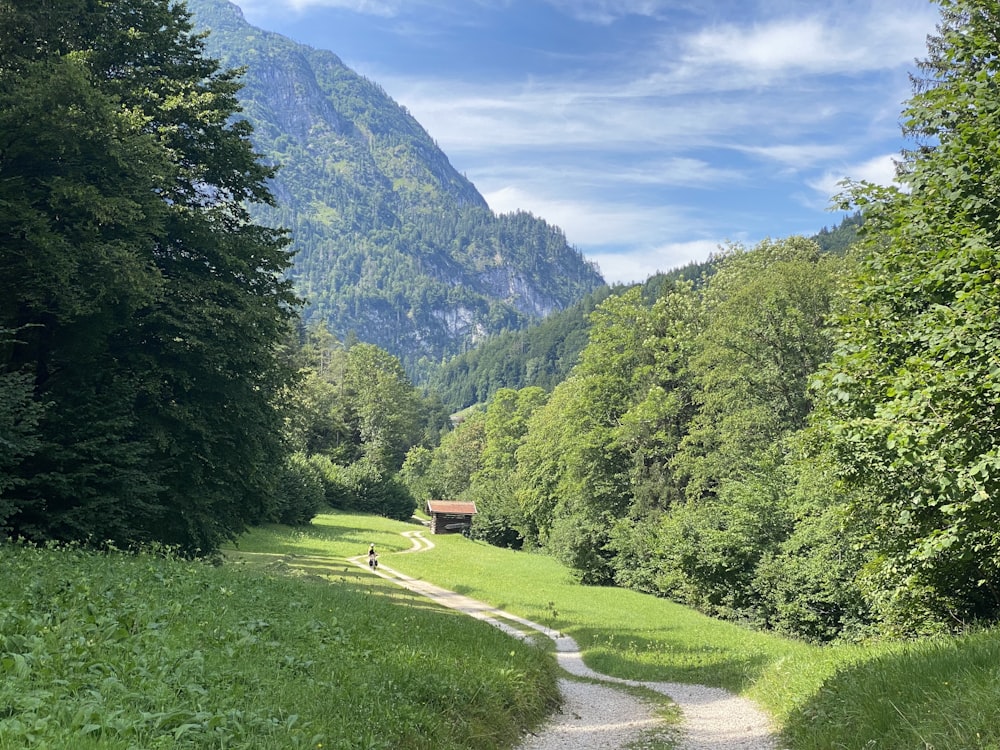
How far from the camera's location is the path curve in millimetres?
9977

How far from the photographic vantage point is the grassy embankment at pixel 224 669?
16.3 feet

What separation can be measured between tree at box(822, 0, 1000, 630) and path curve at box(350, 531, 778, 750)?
4342 mm

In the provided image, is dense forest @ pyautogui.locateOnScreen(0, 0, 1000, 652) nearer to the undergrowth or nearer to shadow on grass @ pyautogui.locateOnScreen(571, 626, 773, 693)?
shadow on grass @ pyautogui.locateOnScreen(571, 626, 773, 693)

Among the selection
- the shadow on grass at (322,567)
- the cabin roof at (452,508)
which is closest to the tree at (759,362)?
the shadow on grass at (322,567)

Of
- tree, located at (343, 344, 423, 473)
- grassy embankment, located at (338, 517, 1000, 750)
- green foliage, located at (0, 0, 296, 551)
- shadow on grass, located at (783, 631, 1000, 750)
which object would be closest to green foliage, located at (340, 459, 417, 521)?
tree, located at (343, 344, 423, 473)

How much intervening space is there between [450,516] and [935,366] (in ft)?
225

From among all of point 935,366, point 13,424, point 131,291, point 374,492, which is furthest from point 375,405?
point 935,366

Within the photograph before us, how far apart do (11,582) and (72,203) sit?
34.8 ft

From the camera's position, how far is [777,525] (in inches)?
1226

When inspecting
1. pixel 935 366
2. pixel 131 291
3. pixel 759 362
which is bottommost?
pixel 935 366

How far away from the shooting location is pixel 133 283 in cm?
1569

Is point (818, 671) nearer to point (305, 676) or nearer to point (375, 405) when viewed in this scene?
point (305, 676)

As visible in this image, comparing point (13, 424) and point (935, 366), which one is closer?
point (935, 366)

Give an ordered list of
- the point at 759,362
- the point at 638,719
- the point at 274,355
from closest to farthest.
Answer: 1. the point at 638,719
2. the point at 274,355
3. the point at 759,362
